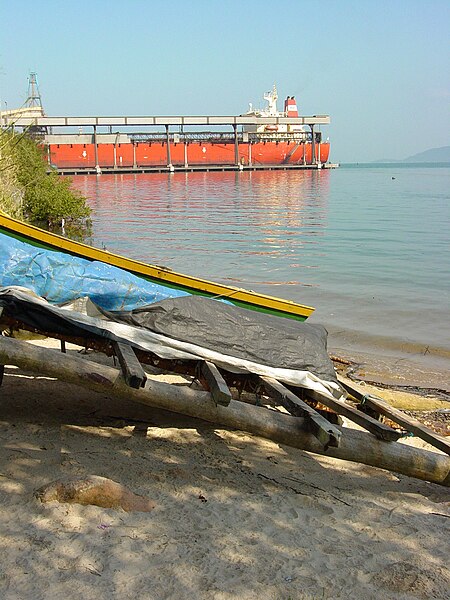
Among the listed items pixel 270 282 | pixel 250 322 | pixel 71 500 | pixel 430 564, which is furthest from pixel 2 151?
pixel 430 564

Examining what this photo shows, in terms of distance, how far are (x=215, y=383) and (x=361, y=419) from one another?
39.2 inches

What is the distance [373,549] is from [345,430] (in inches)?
31.3

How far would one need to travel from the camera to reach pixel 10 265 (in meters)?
5.16

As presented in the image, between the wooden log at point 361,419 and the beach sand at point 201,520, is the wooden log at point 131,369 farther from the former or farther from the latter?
the wooden log at point 361,419

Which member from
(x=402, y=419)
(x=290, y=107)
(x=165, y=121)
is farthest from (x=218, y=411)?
(x=290, y=107)

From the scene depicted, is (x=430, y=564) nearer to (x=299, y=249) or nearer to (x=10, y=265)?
(x=10, y=265)

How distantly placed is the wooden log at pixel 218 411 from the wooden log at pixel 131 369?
0.24 feet

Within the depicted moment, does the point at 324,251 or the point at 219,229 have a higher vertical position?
the point at 324,251

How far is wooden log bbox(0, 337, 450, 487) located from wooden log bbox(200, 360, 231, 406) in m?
0.08

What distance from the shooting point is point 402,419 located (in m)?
4.77

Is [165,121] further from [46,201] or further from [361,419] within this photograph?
[361,419]

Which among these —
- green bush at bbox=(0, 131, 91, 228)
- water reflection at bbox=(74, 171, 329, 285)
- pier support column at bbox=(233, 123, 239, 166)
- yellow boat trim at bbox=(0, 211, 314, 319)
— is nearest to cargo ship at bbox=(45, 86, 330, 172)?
pier support column at bbox=(233, 123, 239, 166)

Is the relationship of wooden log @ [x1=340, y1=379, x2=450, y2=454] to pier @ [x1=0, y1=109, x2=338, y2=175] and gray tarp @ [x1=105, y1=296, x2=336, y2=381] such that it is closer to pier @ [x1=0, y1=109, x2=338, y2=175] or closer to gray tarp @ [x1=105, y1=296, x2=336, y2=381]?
gray tarp @ [x1=105, y1=296, x2=336, y2=381]

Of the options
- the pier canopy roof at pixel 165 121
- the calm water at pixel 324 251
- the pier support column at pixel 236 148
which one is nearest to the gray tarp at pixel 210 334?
the calm water at pixel 324 251
